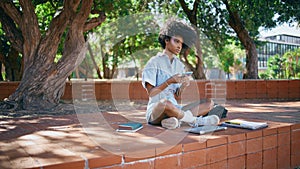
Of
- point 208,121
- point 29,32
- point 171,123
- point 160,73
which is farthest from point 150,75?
point 29,32

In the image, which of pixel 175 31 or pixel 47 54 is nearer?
pixel 175 31

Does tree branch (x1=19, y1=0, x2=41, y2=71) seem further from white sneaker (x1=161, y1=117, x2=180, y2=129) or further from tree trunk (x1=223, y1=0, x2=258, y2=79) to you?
tree trunk (x1=223, y1=0, x2=258, y2=79)

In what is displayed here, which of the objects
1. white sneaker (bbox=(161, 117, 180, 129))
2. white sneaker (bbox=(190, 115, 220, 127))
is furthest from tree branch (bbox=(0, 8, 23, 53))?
white sneaker (bbox=(190, 115, 220, 127))

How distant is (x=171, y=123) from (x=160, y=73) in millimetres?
483

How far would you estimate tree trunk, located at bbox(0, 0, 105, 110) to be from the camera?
5.82 m

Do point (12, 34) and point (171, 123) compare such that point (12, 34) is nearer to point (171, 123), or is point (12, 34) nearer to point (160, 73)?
point (160, 73)

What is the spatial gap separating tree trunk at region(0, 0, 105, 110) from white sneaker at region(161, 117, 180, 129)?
369 centimetres

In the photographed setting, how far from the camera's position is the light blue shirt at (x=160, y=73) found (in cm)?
269

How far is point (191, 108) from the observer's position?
288cm

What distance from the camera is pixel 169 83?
2590 millimetres

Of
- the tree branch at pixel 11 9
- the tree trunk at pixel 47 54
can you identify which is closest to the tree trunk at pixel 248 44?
the tree trunk at pixel 47 54

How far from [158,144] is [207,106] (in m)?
0.99

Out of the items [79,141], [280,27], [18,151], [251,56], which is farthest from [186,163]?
[280,27]

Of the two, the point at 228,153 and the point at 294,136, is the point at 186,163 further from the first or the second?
the point at 294,136
